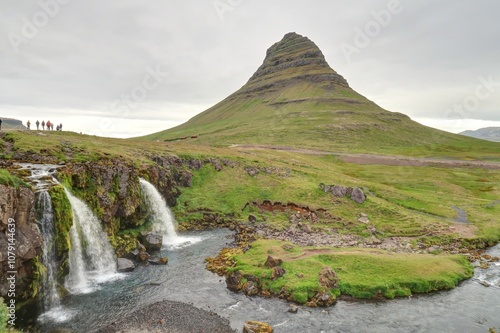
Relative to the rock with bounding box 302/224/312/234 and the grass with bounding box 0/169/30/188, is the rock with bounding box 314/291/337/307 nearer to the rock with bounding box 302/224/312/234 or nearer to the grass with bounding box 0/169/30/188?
the rock with bounding box 302/224/312/234

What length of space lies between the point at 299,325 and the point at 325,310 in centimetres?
427

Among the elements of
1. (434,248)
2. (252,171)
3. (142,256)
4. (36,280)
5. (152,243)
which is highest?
(252,171)

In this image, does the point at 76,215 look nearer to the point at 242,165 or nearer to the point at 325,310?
the point at 325,310

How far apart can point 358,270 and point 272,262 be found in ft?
35.7

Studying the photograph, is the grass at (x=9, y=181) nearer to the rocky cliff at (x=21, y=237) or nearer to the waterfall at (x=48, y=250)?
the rocky cliff at (x=21, y=237)

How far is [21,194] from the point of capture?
3247 cm

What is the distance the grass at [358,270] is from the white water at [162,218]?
1401 cm

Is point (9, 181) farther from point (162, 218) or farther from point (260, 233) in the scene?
point (260, 233)

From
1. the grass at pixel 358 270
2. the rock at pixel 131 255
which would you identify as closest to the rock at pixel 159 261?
the rock at pixel 131 255

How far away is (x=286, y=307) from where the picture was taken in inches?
1339

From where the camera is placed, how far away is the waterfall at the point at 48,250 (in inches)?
1305

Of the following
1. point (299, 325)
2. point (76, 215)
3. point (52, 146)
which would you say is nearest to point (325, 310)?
point (299, 325)

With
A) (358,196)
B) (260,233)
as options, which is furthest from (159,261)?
(358,196)

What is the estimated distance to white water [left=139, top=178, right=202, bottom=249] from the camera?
55134 mm
